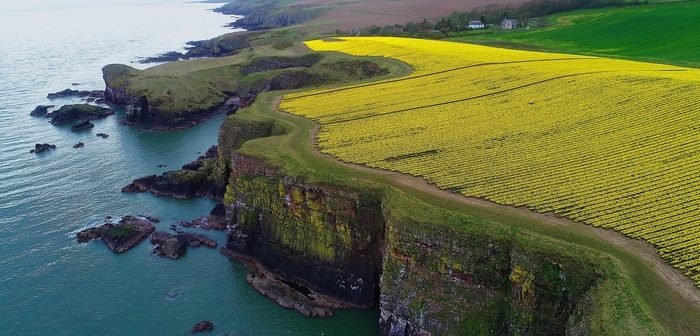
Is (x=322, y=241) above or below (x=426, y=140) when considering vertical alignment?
below

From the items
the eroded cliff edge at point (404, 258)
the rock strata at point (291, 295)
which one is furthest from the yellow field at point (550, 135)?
the rock strata at point (291, 295)

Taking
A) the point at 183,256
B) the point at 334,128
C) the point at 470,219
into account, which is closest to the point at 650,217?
the point at 470,219

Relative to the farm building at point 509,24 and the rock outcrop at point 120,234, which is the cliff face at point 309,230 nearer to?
the rock outcrop at point 120,234

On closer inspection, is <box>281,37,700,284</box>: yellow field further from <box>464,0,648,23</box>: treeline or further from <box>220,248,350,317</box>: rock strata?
<box>464,0,648,23</box>: treeline

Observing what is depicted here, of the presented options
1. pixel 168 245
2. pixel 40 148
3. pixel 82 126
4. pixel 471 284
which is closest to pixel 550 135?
pixel 471 284

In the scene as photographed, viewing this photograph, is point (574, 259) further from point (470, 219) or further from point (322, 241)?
point (322, 241)

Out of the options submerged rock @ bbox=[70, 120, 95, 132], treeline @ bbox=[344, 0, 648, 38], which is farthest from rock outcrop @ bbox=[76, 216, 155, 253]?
treeline @ bbox=[344, 0, 648, 38]
